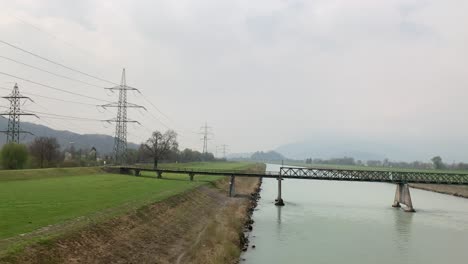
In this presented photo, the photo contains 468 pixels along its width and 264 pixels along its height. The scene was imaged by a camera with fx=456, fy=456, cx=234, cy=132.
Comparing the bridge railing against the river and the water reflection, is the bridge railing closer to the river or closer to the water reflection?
the river

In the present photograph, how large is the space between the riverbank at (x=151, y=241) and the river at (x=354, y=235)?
97.3 inches

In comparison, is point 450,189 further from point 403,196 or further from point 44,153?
point 44,153

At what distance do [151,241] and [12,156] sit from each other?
47.3 meters

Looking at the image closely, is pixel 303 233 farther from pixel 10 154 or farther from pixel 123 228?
pixel 10 154

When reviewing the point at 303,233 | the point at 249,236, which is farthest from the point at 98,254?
the point at 303,233

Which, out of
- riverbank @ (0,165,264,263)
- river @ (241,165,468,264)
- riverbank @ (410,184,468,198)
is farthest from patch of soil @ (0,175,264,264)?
riverbank @ (410,184,468,198)

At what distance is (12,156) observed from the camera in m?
66.8

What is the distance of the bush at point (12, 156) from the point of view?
66.6 meters

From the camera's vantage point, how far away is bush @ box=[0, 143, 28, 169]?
66.6 m

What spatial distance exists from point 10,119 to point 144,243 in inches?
1875

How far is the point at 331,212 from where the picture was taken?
187 ft

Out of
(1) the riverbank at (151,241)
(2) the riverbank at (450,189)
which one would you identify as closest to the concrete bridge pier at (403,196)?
(1) the riverbank at (151,241)

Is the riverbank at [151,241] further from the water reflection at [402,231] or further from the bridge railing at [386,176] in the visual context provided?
the bridge railing at [386,176]

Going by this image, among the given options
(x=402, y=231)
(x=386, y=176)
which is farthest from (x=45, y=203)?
(x=386, y=176)
